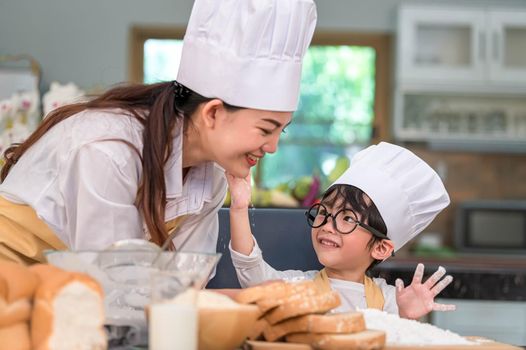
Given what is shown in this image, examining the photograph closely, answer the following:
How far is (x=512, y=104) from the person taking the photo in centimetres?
631

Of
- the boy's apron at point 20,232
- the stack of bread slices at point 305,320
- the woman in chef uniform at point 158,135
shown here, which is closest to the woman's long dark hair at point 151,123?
the woman in chef uniform at point 158,135

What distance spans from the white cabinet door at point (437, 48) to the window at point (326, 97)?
Answer: 347 mm

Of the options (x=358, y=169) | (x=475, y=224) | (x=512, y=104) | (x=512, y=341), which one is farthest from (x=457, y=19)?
(x=358, y=169)

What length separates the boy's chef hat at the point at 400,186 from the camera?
218cm

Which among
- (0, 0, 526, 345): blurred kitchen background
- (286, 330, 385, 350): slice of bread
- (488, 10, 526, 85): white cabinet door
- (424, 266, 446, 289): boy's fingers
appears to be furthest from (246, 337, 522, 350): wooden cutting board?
(488, 10, 526, 85): white cabinet door

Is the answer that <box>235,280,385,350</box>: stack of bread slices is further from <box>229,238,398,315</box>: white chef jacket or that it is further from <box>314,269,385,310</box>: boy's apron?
<box>314,269,385,310</box>: boy's apron

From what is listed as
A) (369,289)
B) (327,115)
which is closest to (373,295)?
(369,289)

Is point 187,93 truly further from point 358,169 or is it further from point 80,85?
point 80,85

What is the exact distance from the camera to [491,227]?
5961 millimetres

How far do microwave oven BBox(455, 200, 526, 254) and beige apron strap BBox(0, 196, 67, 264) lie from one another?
4471mm

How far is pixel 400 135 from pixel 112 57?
202 cm

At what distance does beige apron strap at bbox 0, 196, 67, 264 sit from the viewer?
1824 mm

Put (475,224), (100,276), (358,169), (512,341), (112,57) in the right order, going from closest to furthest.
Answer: (100,276)
(358,169)
(512,341)
(475,224)
(112,57)

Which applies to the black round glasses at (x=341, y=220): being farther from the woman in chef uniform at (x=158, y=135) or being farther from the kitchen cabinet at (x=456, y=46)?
the kitchen cabinet at (x=456, y=46)
